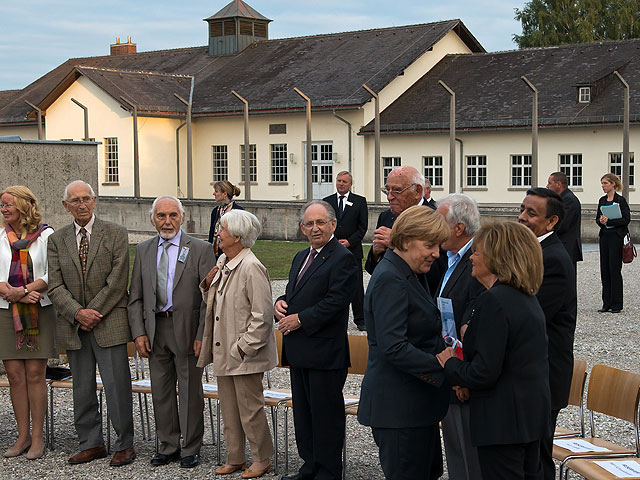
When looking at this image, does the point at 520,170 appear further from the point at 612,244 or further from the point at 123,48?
the point at 123,48

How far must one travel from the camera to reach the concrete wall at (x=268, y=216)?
2580 cm

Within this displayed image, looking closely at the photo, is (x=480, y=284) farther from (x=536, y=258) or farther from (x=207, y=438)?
(x=207, y=438)

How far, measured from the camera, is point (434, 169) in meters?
38.2

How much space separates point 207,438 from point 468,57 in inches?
1445

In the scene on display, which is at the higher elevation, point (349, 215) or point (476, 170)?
point (476, 170)

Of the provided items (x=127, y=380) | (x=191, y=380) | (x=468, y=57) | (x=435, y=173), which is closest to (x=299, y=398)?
(x=191, y=380)

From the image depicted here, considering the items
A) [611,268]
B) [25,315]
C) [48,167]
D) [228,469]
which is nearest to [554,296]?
[228,469]

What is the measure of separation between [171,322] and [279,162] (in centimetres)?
3632

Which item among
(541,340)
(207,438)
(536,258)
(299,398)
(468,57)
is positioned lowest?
(207,438)

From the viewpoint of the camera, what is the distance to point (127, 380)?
6.89 metres

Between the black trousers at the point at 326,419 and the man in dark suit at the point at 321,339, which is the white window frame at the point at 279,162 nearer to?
the man in dark suit at the point at 321,339

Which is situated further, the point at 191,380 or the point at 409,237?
the point at 191,380

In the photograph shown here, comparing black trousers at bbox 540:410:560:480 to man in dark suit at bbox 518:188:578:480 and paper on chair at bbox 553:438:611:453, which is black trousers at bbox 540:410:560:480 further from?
paper on chair at bbox 553:438:611:453

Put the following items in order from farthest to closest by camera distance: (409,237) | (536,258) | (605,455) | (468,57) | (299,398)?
(468,57), (299,398), (605,455), (409,237), (536,258)
